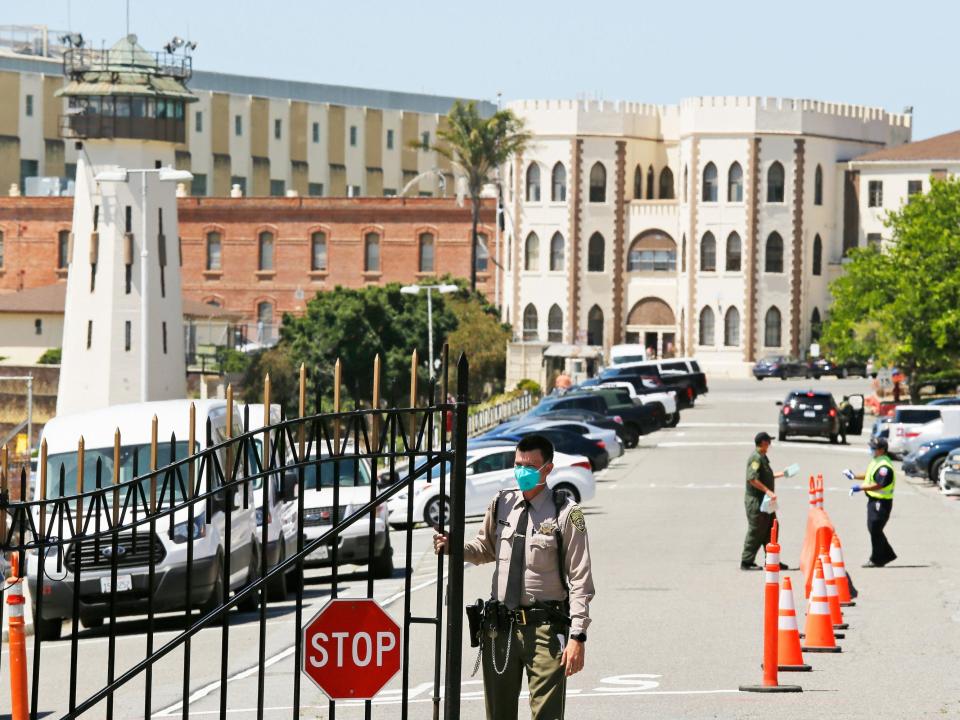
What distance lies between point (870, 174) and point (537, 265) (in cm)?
1860

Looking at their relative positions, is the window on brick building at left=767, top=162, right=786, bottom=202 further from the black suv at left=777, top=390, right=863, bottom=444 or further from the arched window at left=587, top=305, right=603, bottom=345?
the black suv at left=777, top=390, right=863, bottom=444

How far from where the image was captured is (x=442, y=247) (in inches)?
4284

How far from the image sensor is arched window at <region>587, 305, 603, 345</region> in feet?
340

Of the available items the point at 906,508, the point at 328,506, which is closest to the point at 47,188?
the point at 906,508

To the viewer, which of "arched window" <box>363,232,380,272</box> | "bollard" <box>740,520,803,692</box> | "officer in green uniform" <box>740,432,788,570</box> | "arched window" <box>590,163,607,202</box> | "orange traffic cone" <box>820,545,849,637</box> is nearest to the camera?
"bollard" <box>740,520,803,692</box>

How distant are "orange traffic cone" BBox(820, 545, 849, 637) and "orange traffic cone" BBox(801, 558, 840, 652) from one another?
0.40 feet

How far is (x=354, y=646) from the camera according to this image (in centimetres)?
846

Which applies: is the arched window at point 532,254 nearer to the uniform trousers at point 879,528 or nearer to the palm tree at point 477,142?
the palm tree at point 477,142

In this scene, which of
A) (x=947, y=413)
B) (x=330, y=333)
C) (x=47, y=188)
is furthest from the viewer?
(x=47, y=188)

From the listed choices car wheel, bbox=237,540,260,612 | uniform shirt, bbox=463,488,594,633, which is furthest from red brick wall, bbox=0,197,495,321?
uniform shirt, bbox=463,488,594,633

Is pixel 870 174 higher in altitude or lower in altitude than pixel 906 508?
higher

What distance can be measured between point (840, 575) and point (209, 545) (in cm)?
606

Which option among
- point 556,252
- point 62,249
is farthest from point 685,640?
point 62,249

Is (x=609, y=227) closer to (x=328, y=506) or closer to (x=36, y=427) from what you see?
(x=36, y=427)
